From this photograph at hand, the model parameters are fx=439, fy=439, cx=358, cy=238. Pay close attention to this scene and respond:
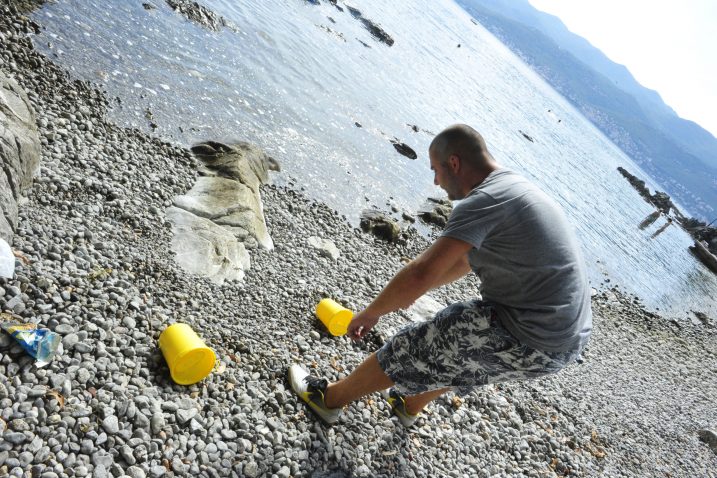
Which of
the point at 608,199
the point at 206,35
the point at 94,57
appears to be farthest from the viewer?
the point at 608,199

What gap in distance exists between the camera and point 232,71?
49.4 ft

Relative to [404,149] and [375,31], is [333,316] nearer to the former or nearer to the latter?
[404,149]

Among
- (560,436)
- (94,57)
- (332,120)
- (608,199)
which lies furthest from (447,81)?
(560,436)

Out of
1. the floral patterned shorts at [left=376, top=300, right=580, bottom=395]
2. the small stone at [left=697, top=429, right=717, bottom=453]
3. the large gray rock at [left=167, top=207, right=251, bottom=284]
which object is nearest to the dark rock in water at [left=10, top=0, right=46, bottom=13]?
the large gray rock at [left=167, top=207, right=251, bottom=284]

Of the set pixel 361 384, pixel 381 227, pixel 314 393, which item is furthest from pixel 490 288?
pixel 381 227

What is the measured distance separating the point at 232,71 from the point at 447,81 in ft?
104

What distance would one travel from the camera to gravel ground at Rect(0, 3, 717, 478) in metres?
3.54

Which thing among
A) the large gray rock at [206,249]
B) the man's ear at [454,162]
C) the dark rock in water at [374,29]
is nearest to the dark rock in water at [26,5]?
the large gray rock at [206,249]

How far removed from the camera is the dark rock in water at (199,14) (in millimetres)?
16812

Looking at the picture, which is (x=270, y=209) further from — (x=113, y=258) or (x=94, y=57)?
(x=94, y=57)

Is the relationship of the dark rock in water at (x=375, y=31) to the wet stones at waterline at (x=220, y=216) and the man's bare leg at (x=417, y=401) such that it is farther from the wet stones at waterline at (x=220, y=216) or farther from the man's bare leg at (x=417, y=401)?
the man's bare leg at (x=417, y=401)

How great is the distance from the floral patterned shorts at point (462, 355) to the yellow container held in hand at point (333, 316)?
187 centimetres

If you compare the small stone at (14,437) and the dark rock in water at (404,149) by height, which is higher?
the dark rock in water at (404,149)

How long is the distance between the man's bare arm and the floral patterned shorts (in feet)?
1.62
